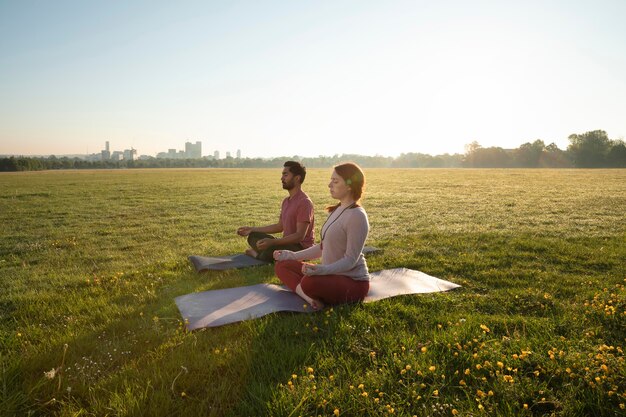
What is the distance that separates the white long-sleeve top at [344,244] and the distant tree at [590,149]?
389 ft

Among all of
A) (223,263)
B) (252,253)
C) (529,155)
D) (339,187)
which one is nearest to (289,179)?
(252,253)

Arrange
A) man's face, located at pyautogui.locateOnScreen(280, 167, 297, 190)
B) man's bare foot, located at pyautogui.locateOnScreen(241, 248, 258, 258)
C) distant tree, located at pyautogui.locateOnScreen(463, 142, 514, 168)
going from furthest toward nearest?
distant tree, located at pyautogui.locateOnScreen(463, 142, 514, 168), man's bare foot, located at pyautogui.locateOnScreen(241, 248, 258, 258), man's face, located at pyautogui.locateOnScreen(280, 167, 297, 190)

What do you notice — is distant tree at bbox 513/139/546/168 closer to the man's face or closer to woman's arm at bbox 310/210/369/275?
the man's face

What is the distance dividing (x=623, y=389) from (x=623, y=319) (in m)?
1.90

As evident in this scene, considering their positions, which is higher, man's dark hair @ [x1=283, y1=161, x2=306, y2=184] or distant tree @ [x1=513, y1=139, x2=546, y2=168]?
distant tree @ [x1=513, y1=139, x2=546, y2=168]

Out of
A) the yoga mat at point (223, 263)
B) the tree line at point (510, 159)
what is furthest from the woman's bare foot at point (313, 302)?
the tree line at point (510, 159)

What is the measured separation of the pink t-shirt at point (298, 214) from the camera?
7.71 meters

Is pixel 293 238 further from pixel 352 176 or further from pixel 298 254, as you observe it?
pixel 352 176

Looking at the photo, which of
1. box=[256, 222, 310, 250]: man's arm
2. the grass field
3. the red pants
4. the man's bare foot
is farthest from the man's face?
the red pants

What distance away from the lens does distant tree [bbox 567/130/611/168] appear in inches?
→ 4058

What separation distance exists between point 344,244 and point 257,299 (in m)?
1.55

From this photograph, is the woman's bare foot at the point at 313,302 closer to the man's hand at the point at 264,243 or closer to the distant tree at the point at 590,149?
the man's hand at the point at 264,243

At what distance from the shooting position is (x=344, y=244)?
543 cm

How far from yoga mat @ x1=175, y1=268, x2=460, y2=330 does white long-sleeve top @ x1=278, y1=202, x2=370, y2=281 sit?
624 mm
